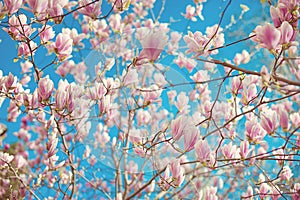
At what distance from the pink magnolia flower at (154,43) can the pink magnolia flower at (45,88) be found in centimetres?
23

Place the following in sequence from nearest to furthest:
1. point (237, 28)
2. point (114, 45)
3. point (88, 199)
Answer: point (114, 45) < point (88, 199) < point (237, 28)

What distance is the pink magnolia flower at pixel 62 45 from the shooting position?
2.47ft

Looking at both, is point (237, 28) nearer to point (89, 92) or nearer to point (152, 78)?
point (152, 78)

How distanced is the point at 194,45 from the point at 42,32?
1.18 feet

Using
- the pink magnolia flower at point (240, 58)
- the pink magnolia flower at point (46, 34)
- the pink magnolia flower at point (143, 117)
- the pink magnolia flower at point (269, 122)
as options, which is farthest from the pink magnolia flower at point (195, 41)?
the pink magnolia flower at point (240, 58)

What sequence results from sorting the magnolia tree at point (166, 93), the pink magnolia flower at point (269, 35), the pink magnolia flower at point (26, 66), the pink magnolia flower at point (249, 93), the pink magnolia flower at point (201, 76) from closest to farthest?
the pink magnolia flower at point (269, 35) → the magnolia tree at point (166, 93) → the pink magnolia flower at point (249, 93) → the pink magnolia flower at point (201, 76) → the pink magnolia flower at point (26, 66)

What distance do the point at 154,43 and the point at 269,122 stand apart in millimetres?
313

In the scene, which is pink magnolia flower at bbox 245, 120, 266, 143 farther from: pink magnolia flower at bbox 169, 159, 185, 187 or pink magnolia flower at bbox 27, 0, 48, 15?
pink magnolia flower at bbox 27, 0, 48, 15

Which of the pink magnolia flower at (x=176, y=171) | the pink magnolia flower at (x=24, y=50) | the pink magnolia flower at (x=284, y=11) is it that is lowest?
the pink magnolia flower at (x=176, y=171)

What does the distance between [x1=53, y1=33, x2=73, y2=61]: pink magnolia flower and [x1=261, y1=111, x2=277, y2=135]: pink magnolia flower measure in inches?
18.0

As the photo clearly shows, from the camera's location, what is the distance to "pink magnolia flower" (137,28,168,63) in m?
0.61

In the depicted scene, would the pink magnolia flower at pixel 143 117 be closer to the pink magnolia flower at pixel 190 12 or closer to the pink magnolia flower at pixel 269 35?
the pink magnolia flower at pixel 269 35

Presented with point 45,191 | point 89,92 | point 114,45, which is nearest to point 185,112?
point 89,92

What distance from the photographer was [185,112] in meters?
0.93
